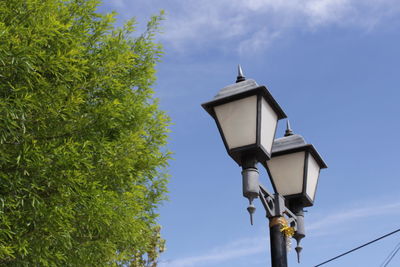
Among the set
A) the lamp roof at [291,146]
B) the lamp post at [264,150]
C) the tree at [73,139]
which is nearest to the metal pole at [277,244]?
the lamp post at [264,150]

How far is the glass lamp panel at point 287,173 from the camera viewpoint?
6.04m

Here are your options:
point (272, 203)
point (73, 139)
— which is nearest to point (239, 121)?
point (272, 203)

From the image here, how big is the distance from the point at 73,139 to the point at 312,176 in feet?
29.4

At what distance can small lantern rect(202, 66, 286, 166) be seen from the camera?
5.19 meters

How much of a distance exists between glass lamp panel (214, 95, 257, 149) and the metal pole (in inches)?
35.4

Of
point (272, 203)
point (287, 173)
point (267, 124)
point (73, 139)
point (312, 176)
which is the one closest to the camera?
point (267, 124)

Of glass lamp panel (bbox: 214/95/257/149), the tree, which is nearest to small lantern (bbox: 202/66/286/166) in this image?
glass lamp panel (bbox: 214/95/257/149)

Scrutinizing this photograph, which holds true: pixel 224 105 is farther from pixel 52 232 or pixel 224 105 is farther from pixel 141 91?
pixel 141 91

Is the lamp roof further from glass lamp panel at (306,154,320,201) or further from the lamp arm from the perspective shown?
the lamp arm

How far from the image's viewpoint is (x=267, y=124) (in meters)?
5.35

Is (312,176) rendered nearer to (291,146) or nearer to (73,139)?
(291,146)

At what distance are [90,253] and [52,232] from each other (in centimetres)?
212

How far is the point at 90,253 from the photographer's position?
14.9 meters

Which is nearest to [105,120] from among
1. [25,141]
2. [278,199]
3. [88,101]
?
[88,101]
